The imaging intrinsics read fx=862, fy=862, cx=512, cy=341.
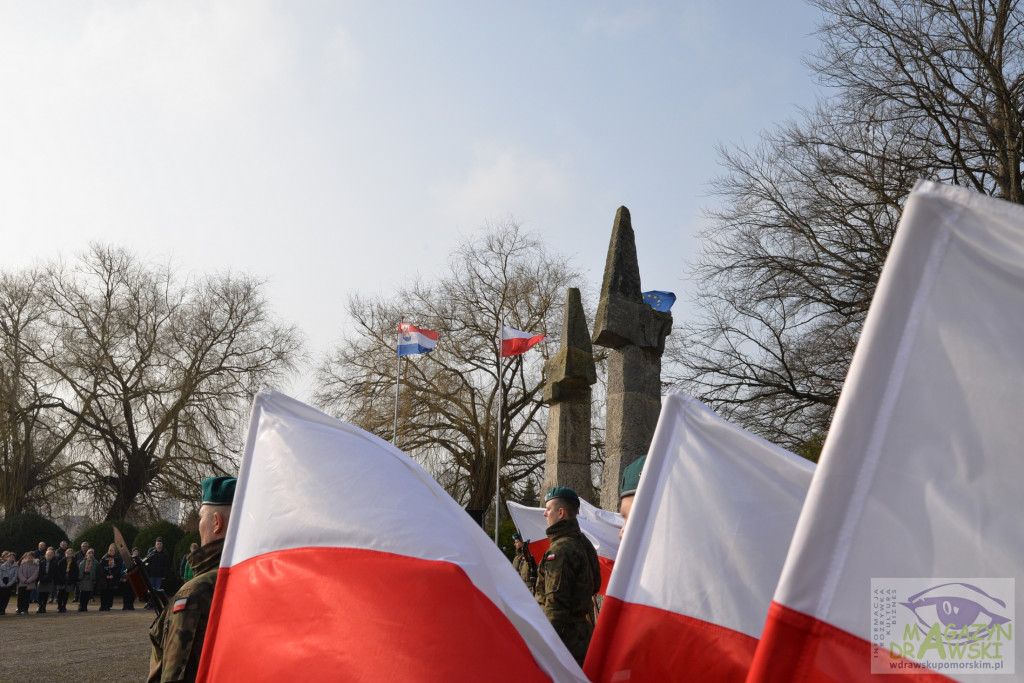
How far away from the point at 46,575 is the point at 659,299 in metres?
15.8

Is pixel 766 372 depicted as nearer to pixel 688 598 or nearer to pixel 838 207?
pixel 838 207

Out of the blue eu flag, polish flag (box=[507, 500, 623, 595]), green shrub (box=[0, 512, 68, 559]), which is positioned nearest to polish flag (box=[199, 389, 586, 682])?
polish flag (box=[507, 500, 623, 595])

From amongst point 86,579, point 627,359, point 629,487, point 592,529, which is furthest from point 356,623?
point 86,579

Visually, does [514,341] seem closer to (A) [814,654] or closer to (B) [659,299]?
(B) [659,299]

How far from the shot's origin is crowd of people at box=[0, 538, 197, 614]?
19094 mm

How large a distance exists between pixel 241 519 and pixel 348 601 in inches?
24.2

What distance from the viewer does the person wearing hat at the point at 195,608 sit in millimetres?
3242

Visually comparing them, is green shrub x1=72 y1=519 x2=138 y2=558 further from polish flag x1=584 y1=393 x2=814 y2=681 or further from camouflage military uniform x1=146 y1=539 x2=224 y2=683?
polish flag x1=584 y1=393 x2=814 y2=681

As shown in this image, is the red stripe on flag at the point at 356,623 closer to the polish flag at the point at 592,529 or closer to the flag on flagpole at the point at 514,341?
the polish flag at the point at 592,529

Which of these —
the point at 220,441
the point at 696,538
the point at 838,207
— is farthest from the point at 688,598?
the point at 220,441

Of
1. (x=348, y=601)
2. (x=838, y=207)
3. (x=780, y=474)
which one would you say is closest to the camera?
(x=348, y=601)

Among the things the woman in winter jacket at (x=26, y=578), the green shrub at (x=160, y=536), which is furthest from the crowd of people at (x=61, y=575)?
the green shrub at (x=160, y=536)

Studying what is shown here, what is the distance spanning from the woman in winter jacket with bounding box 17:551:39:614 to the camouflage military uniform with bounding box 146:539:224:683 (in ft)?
61.0

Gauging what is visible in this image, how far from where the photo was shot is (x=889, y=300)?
1.74m
